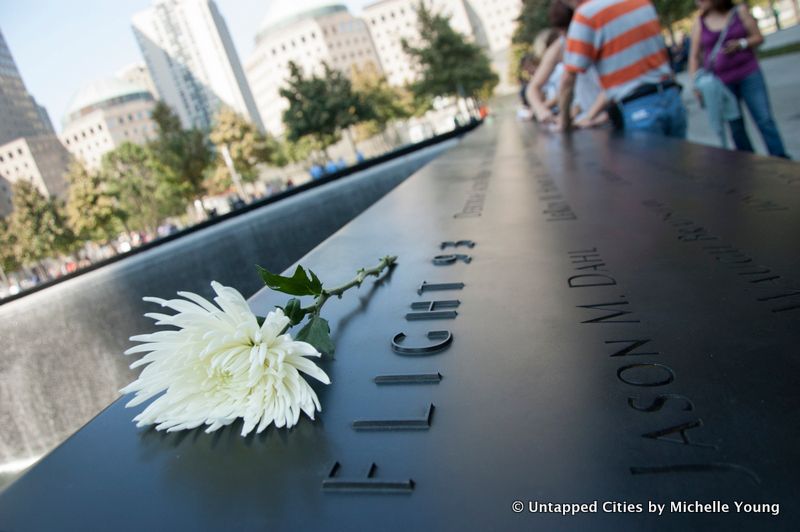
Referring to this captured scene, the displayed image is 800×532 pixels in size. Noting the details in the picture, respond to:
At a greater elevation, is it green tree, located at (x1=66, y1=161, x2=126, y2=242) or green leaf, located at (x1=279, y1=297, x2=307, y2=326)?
green tree, located at (x1=66, y1=161, x2=126, y2=242)

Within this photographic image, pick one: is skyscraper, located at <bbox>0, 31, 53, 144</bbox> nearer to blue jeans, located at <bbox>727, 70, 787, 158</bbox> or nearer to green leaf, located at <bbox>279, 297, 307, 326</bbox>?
blue jeans, located at <bbox>727, 70, 787, 158</bbox>

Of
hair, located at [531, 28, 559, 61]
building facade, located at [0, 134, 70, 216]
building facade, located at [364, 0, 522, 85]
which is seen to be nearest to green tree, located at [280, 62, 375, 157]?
building facade, located at [0, 134, 70, 216]

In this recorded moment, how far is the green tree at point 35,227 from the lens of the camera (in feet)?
89.7

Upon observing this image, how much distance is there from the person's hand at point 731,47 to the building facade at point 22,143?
14767mm

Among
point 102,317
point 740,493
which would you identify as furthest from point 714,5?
point 102,317

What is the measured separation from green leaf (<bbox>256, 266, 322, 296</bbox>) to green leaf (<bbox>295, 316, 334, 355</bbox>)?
0.25 feet

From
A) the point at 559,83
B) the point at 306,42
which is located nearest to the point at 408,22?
the point at 306,42

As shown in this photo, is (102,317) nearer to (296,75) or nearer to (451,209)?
(451,209)

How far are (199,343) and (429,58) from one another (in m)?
39.1

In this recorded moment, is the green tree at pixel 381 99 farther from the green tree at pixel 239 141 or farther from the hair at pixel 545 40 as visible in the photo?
the hair at pixel 545 40

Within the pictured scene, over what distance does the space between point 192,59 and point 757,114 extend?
114 m

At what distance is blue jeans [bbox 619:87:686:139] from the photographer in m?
3.73

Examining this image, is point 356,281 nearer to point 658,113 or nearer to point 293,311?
point 293,311

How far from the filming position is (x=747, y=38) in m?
3.80
